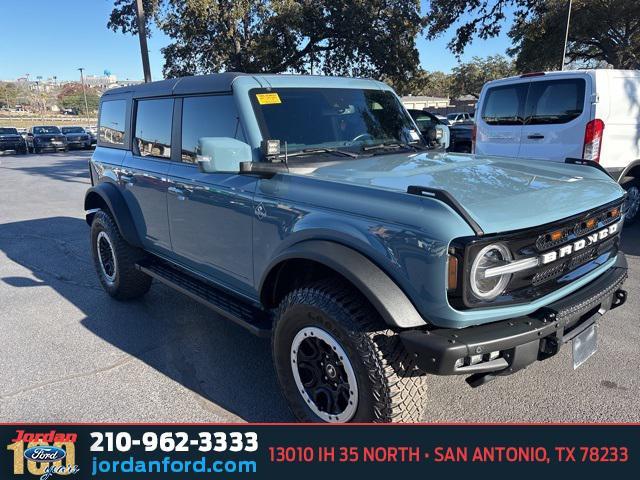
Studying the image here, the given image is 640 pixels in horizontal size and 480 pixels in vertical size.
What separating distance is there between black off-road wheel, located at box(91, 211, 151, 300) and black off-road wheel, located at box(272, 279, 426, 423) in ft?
7.77

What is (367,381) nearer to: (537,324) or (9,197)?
(537,324)

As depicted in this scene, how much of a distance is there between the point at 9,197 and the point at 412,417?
41.3ft

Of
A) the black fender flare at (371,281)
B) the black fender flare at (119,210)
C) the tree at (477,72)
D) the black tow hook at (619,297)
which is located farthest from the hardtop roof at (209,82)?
the tree at (477,72)

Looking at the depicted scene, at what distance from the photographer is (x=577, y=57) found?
85.7 feet

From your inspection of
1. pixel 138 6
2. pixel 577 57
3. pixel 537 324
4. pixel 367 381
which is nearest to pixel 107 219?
pixel 367 381

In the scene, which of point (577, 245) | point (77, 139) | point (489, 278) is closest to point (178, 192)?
point (489, 278)

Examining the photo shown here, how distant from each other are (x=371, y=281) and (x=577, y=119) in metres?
5.33

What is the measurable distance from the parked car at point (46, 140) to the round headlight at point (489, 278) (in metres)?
31.1

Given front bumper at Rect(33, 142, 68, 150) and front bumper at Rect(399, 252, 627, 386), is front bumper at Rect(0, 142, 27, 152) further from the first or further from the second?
front bumper at Rect(399, 252, 627, 386)

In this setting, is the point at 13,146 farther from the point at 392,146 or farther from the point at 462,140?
the point at 392,146

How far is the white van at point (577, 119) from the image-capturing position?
20.5 ft

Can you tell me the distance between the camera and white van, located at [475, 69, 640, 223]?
624 centimetres

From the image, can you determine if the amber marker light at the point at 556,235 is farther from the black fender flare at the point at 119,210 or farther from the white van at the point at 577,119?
the white van at the point at 577,119

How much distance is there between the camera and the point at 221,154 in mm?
2785
